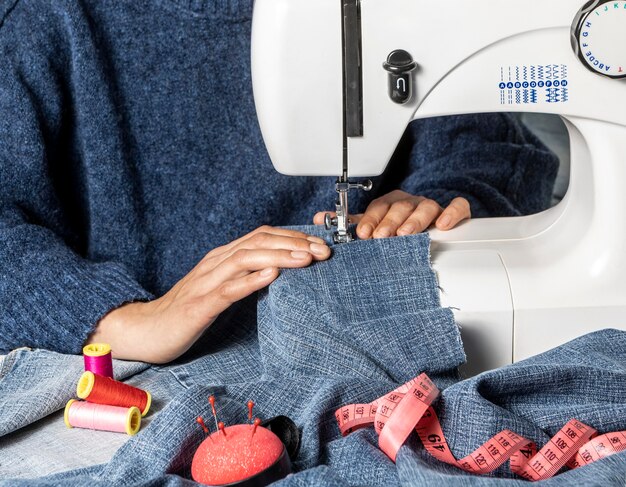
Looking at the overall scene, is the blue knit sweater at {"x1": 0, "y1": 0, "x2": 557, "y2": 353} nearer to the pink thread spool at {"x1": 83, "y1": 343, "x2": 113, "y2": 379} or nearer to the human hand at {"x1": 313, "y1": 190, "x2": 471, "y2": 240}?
the pink thread spool at {"x1": 83, "y1": 343, "x2": 113, "y2": 379}

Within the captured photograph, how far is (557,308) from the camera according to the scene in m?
1.20

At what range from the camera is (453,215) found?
1.34 meters

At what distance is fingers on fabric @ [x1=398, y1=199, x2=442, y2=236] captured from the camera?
1284 mm

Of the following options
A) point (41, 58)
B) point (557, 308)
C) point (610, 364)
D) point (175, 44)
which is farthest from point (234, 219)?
point (610, 364)

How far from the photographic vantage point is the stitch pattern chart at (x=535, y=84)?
1170mm

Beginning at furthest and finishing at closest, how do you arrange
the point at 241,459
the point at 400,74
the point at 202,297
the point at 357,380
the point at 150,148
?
the point at 150,148 < the point at 202,297 < the point at 400,74 < the point at 357,380 < the point at 241,459

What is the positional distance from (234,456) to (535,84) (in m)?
0.61

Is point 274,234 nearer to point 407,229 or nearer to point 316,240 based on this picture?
point 316,240

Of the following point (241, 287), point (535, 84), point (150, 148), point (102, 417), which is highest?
Answer: point (535, 84)

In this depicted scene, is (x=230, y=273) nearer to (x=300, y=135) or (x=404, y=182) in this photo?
(x=300, y=135)

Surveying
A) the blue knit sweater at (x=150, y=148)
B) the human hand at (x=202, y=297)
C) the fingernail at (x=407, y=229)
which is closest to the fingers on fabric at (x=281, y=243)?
the human hand at (x=202, y=297)

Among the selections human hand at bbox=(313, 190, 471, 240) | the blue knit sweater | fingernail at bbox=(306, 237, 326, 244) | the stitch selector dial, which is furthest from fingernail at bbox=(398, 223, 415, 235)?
the blue knit sweater

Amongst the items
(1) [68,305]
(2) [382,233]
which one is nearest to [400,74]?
(2) [382,233]

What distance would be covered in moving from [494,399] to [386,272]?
24 cm
